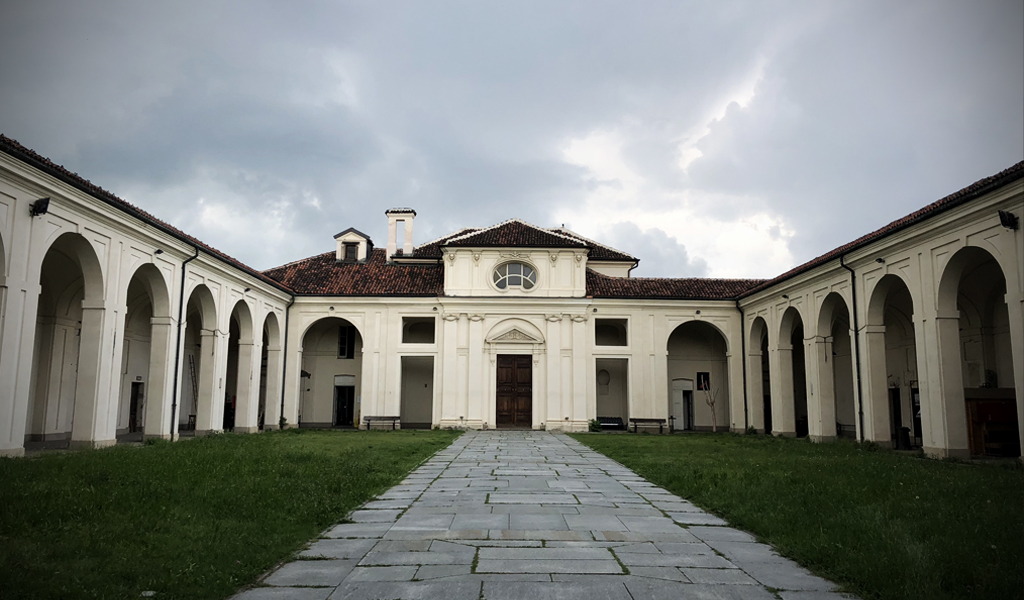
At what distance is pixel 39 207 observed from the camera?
45.4 ft

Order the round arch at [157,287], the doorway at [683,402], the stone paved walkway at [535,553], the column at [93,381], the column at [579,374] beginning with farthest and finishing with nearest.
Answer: the doorway at [683,402] → the column at [579,374] → the round arch at [157,287] → the column at [93,381] → the stone paved walkway at [535,553]

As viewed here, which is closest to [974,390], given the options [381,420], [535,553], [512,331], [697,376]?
[697,376]

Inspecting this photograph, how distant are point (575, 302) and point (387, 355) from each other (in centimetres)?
850

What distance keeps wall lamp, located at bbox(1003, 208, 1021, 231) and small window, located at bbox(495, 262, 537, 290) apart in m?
18.7

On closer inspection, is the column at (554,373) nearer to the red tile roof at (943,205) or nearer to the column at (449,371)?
the column at (449,371)

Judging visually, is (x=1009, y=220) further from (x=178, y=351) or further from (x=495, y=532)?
(x=178, y=351)

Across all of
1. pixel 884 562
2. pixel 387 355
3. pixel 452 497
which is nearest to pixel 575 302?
pixel 387 355

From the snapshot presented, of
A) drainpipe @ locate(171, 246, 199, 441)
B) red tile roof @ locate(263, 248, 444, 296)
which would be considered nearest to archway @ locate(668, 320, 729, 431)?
red tile roof @ locate(263, 248, 444, 296)

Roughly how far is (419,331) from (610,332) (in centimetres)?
915

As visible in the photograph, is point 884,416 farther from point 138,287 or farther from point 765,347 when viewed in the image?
point 138,287

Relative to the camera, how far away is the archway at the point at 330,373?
32375mm

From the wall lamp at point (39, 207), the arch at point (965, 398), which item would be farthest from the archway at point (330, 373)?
the arch at point (965, 398)

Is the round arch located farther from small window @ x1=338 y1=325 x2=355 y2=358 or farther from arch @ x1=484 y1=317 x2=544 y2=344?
arch @ x1=484 y1=317 x2=544 y2=344

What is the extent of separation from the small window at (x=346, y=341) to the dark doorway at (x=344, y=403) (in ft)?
5.09
